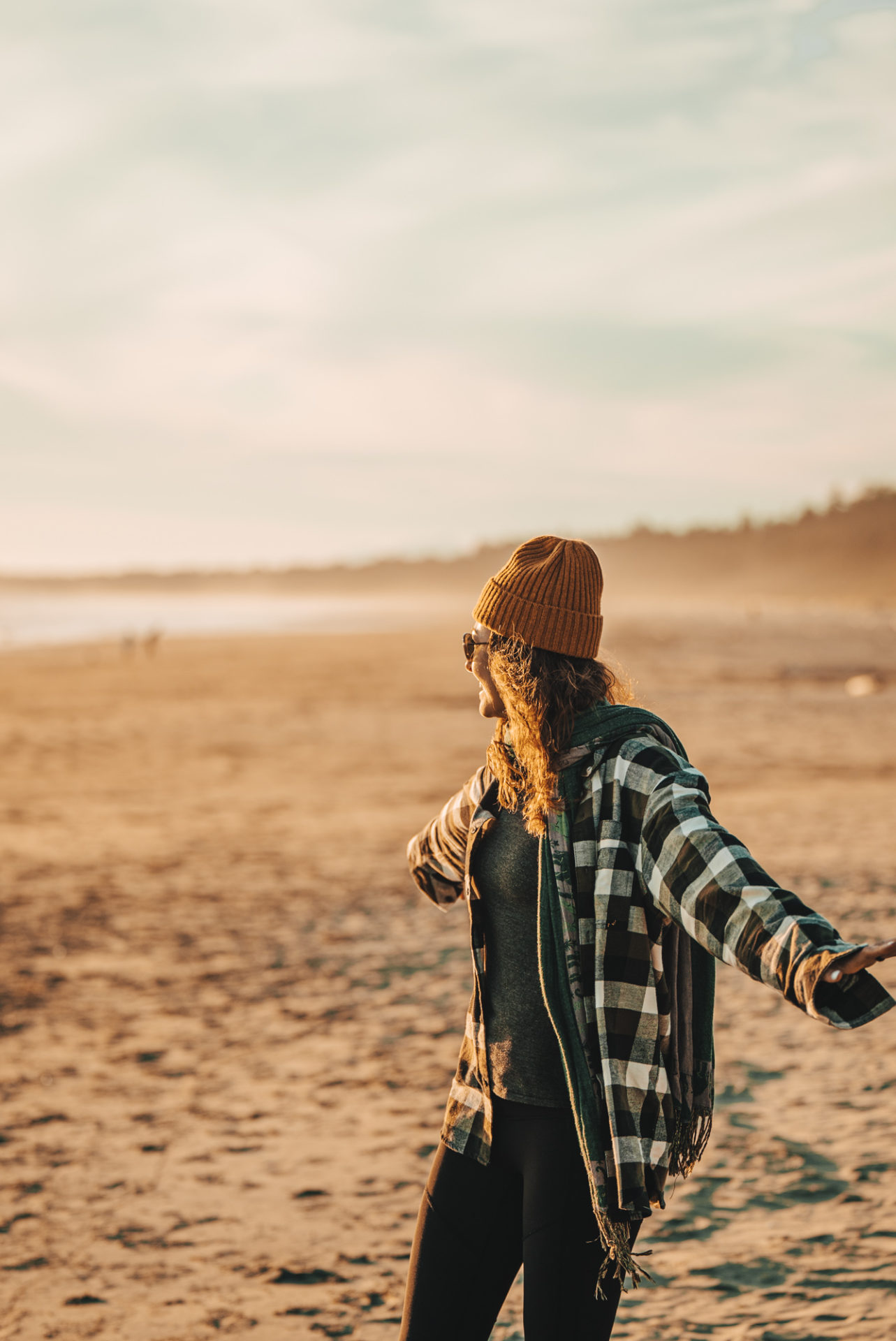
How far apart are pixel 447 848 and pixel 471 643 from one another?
45cm

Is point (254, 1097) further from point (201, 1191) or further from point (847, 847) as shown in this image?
point (847, 847)

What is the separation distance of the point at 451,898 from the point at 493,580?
2.57ft

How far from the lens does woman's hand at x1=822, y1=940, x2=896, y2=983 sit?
5.00 ft

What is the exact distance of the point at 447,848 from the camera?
2404mm

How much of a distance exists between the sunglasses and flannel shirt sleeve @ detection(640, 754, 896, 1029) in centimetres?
48

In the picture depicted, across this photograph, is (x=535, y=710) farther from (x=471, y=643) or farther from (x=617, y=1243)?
(x=617, y=1243)

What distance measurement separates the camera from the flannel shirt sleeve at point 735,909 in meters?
1.57

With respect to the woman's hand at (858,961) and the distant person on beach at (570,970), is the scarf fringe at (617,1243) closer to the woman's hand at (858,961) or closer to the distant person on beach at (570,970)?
the distant person on beach at (570,970)

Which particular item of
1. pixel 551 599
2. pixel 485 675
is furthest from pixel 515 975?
pixel 551 599

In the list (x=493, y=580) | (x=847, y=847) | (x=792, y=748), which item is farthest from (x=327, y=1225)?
(x=792, y=748)

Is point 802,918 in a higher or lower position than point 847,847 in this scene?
higher

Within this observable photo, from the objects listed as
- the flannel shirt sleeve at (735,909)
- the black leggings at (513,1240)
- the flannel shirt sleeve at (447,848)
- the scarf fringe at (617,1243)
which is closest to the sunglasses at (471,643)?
the flannel shirt sleeve at (447,848)

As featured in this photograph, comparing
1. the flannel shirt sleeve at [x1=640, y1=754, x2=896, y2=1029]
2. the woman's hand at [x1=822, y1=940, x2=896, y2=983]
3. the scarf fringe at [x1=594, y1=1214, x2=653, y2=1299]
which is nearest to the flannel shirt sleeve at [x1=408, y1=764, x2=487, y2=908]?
the flannel shirt sleeve at [x1=640, y1=754, x2=896, y2=1029]

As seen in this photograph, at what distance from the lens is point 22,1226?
3615 millimetres
